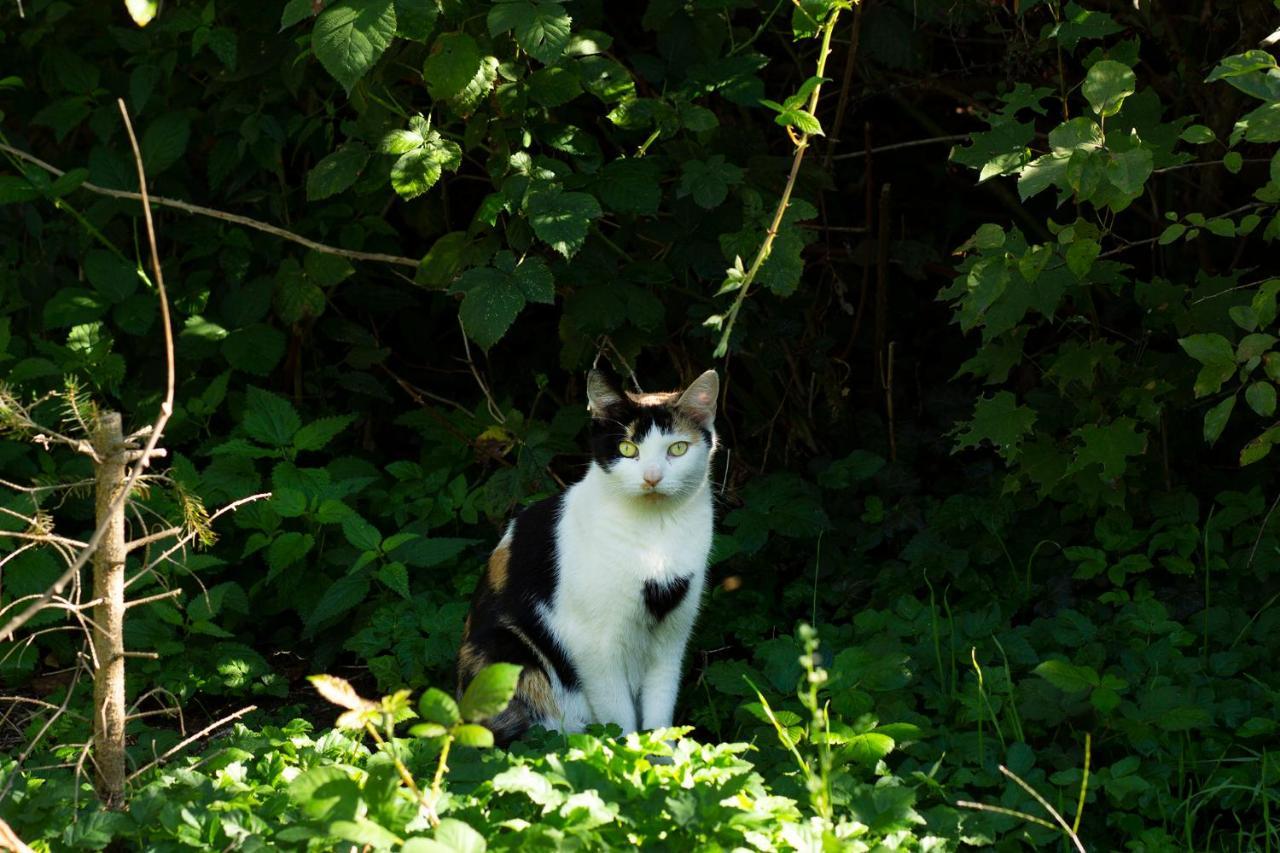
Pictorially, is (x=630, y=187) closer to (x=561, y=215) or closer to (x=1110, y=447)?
(x=561, y=215)

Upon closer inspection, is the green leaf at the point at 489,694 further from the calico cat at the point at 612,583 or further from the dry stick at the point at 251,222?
the dry stick at the point at 251,222

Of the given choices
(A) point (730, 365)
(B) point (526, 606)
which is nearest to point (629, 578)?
(B) point (526, 606)

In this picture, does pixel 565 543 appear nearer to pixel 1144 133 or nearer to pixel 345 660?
pixel 345 660

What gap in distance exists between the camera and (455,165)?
11.7ft

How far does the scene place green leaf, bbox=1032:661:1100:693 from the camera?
298 centimetres

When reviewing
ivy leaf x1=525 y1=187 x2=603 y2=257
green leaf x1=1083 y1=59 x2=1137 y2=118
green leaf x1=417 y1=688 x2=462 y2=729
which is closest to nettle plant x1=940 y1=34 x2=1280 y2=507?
green leaf x1=1083 y1=59 x2=1137 y2=118

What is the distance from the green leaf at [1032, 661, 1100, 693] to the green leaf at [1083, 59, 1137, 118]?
115 centimetres

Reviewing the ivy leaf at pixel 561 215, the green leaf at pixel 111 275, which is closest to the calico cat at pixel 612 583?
the ivy leaf at pixel 561 215

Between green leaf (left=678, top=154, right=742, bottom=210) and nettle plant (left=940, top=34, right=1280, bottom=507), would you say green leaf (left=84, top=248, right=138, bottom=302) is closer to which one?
green leaf (left=678, top=154, right=742, bottom=210)

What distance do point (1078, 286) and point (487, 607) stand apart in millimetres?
1699

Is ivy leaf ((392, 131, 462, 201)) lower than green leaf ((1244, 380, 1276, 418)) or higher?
higher

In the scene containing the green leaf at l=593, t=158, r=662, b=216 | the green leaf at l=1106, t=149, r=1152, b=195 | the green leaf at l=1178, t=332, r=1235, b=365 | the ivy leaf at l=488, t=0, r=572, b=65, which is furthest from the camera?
the green leaf at l=593, t=158, r=662, b=216

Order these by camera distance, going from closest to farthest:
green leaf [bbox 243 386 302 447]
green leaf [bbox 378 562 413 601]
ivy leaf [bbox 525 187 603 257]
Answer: ivy leaf [bbox 525 187 603 257]
green leaf [bbox 378 562 413 601]
green leaf [bbox 243 386 302 447]

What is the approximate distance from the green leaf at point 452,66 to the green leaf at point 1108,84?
137cm
